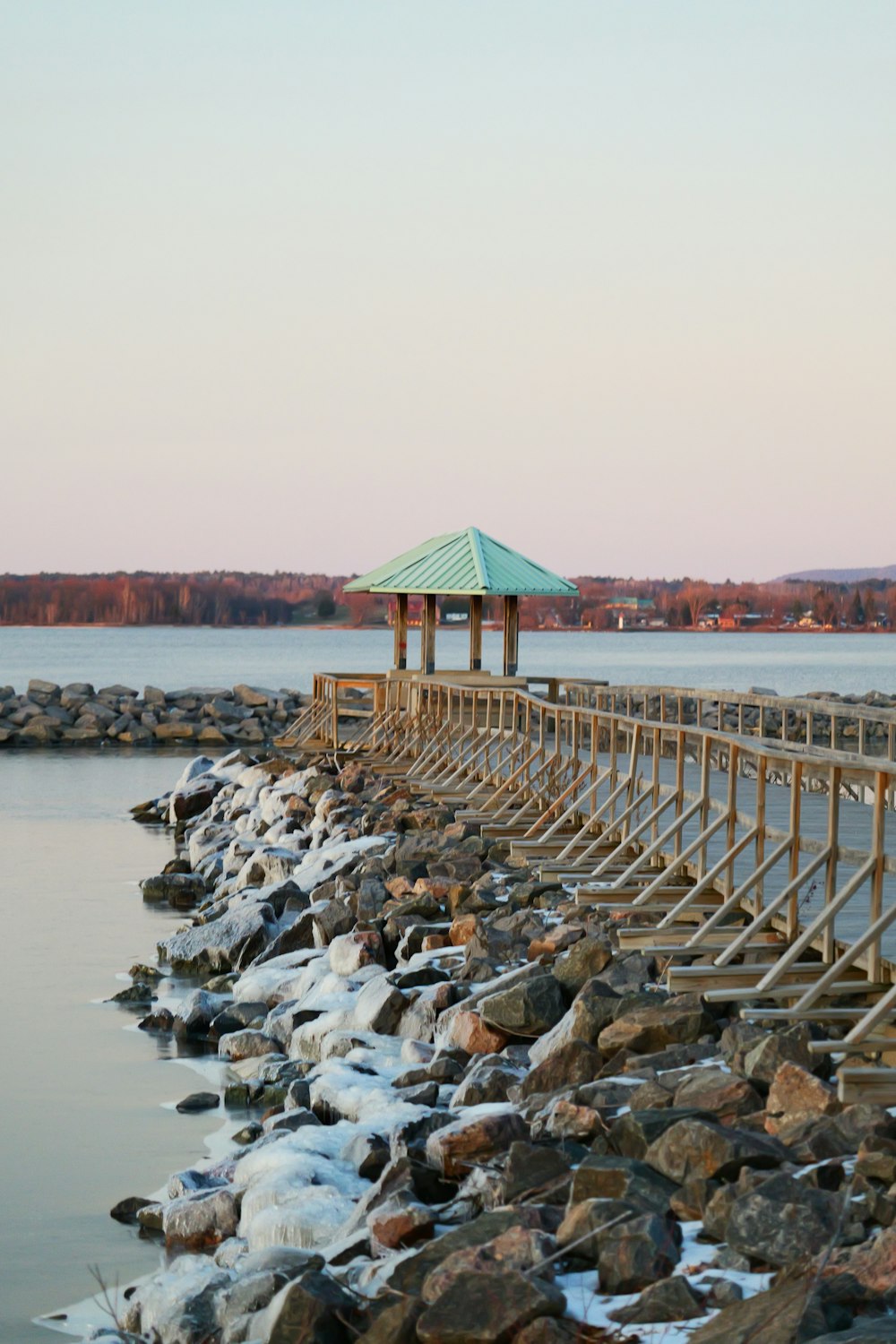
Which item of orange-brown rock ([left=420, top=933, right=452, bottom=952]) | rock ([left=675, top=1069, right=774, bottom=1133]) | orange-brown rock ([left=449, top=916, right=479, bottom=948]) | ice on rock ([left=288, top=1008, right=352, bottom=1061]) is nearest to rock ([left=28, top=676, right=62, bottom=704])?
orange-brown rock ([left=420, top=933, right=452, bottom=952])

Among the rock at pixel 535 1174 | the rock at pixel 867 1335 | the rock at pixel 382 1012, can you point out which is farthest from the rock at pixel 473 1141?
the rock at pixel 382 1012

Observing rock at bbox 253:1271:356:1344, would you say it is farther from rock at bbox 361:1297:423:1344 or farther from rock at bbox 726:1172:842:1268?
rock at bbox 726:1172:842:1268

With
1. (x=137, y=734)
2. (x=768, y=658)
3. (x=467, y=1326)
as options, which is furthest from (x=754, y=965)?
(x=768, y=658)

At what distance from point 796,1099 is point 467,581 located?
18.9m

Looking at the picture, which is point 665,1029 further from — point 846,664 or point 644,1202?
point 846,664

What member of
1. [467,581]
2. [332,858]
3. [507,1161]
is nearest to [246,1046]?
[507,1161]

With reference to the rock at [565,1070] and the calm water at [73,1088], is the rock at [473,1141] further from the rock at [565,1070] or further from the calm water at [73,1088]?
the calm water at [73,1088]

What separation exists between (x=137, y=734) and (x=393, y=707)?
17115 mm

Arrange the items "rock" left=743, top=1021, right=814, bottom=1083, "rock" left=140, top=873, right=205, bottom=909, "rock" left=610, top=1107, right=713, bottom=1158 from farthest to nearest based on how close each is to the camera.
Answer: "rock" left=140, top=873, right=205, bottom=909
"rock" left=743, top=1021, right=814, bottom=1083
"rock" left=610, top=1107, right=713, bottom=1158

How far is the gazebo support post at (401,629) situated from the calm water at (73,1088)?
23.8ft

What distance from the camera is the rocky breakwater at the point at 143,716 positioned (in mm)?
41219

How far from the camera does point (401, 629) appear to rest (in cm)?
2802

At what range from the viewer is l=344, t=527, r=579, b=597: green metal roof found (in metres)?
25.1

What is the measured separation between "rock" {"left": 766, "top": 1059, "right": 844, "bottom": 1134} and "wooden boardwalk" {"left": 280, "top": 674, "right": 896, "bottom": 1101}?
0.36ft
